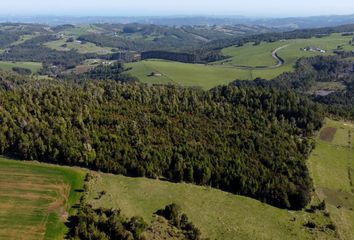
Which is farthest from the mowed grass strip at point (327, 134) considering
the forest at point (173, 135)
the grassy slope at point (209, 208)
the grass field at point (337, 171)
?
the grassy slope at point (209, 208)

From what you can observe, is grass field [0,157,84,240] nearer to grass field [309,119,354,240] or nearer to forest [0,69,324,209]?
forest [0,69,324,209]

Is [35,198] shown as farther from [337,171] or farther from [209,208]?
[337,171]

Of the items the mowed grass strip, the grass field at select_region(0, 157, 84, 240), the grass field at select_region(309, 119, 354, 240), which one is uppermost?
the grass field at select_region(0, 157, 84, 240)

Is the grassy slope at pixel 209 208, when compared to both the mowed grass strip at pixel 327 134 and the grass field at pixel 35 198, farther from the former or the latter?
the mowed grass strip at pixel 327 134

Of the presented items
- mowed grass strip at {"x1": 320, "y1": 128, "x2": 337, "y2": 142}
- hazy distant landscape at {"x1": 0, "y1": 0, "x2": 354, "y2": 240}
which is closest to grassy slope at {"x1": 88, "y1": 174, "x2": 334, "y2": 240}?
hazy distant landscape at {"x1": 0, "y1": 0, "x2": 354, "y2": 240}

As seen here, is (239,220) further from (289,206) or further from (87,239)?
(87,239)

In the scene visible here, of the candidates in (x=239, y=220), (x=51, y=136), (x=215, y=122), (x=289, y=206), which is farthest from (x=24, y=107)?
(x=289, y=206)
